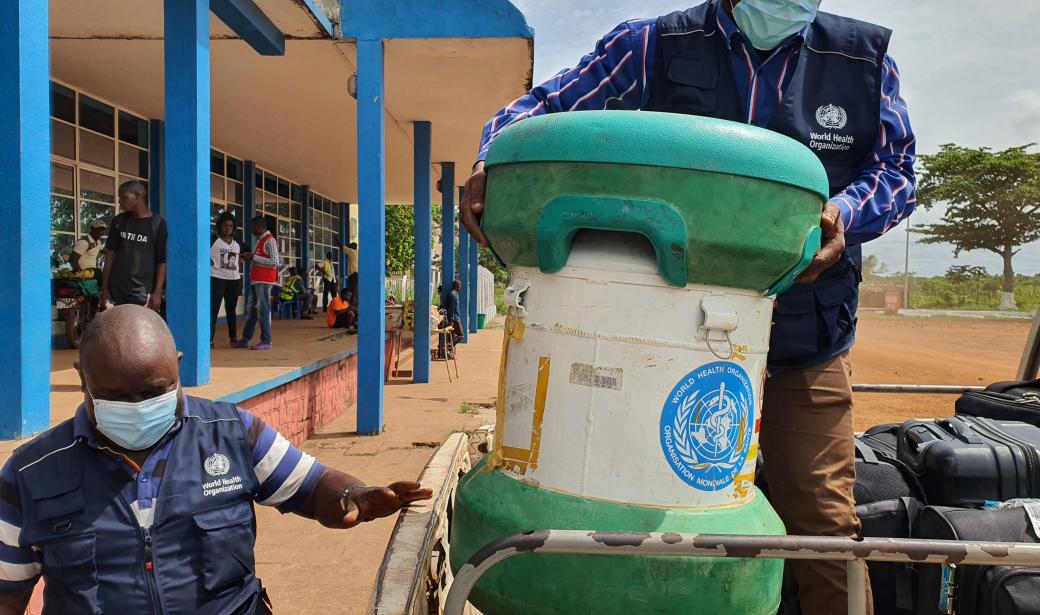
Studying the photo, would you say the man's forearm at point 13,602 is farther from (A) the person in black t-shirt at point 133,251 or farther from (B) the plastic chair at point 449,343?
(B) the plastic chair at point 449,343

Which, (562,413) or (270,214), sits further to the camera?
(270,214)

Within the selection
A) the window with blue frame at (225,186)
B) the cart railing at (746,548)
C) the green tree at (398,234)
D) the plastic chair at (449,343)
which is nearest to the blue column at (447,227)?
the plastic chair at (449,343)

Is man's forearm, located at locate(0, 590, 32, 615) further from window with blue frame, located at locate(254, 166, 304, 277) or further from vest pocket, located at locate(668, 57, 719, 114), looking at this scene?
window with blue frame, located at locate(254, 166, 304, 277)

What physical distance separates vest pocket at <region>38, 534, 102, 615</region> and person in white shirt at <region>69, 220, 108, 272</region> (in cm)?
799

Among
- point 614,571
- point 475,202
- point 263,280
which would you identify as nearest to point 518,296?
point 475,202

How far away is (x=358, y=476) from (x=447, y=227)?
886 cm

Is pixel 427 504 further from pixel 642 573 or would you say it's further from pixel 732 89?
pixel 732 89

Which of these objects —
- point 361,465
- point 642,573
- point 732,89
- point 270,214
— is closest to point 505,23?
point 361,465

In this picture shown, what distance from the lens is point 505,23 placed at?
6.75m

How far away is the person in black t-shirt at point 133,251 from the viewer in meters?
5.38

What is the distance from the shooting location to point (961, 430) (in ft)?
7.63

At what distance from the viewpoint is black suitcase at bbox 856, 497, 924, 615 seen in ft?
7.02

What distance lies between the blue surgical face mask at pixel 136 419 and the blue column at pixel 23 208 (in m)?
2.55

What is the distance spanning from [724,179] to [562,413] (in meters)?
0.54
